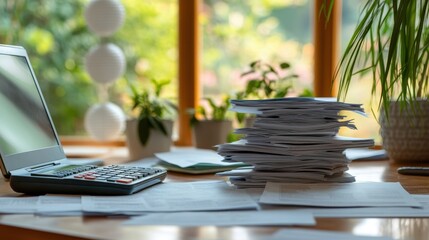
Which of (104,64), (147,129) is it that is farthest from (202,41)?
(147,129)

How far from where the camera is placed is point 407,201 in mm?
1122

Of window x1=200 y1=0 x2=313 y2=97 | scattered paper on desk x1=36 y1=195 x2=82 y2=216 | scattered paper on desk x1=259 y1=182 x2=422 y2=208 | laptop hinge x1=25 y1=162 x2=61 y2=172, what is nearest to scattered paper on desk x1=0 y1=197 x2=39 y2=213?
scattered paper on desk x1=36 y1=195 x2=82 y2=216

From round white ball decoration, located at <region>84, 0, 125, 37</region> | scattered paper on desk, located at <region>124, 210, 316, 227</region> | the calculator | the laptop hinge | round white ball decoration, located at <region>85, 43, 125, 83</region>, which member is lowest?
scattered paper on desk, located at <region>124, 210, 316, 227</region>

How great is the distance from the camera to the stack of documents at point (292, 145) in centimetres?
132

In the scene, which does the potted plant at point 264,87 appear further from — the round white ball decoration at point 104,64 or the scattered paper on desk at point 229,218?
the scattered paper on desk at point 229,218

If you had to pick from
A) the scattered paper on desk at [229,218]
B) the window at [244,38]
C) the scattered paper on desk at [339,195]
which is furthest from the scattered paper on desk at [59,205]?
the window at [244,38]

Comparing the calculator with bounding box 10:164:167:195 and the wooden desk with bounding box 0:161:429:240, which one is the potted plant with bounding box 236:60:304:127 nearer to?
the calculator with bounding box 10:164:167:195

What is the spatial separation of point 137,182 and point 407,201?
0.48 meters

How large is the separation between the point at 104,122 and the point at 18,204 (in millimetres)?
1277

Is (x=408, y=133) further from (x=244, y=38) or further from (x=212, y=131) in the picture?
(x=244, y=38)

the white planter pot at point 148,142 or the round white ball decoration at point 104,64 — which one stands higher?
the round white ball decoration at point 104,64

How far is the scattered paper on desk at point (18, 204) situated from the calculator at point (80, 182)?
0.04 m

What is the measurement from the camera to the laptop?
120 centimetres

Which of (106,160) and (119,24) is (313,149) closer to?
(106,160)
